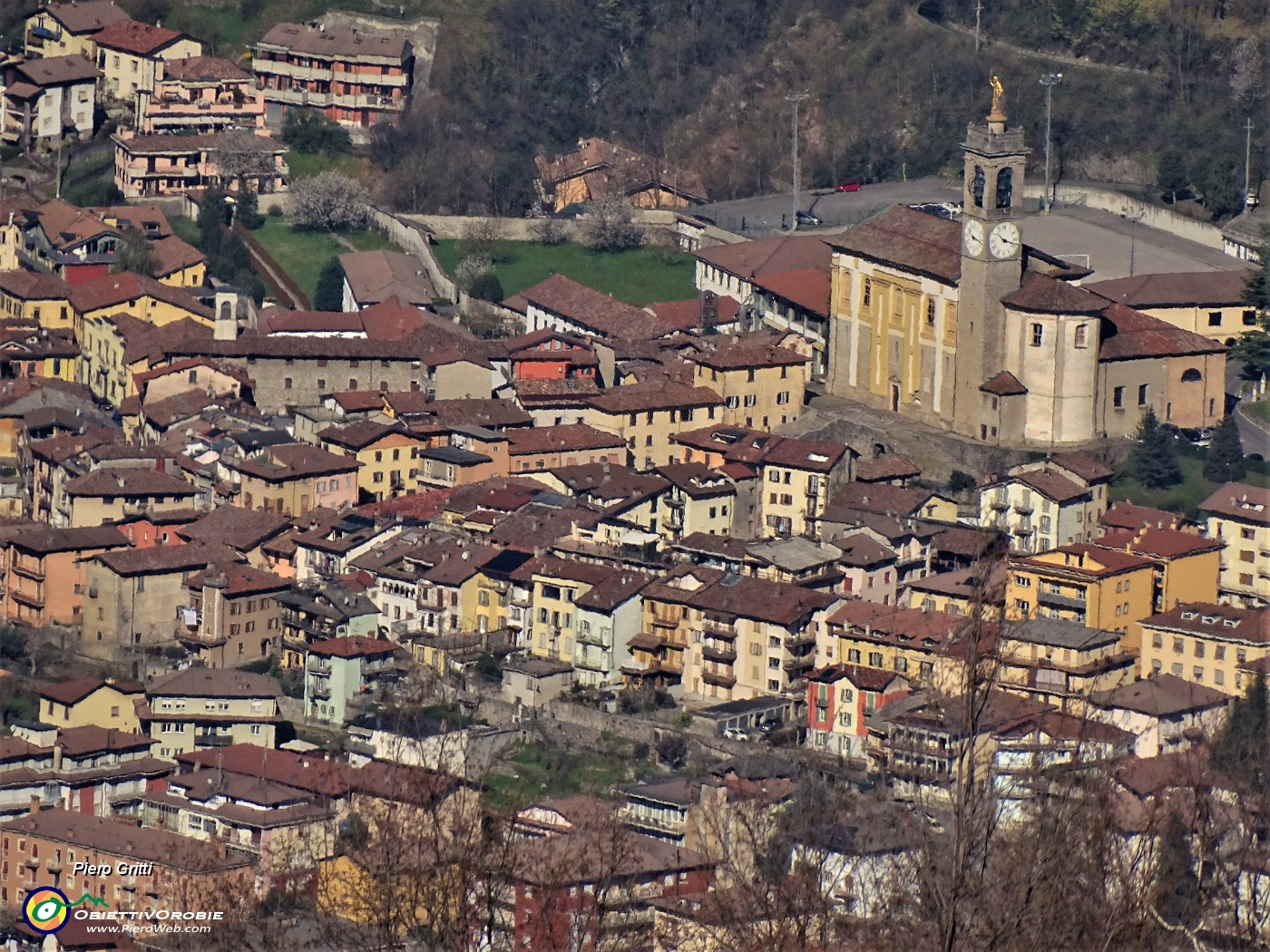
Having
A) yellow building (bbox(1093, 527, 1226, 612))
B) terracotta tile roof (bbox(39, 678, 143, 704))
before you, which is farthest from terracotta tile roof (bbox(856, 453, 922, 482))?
terracotta tile roof (bbox(39, 678, 143, 704))

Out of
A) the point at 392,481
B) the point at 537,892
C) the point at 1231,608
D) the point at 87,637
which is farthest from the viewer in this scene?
the point at 392,481

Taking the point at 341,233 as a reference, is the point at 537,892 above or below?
above

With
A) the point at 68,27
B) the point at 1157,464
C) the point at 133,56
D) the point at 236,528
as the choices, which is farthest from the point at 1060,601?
the point at 68,27

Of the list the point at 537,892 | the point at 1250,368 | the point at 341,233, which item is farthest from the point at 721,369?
the point at 537,892

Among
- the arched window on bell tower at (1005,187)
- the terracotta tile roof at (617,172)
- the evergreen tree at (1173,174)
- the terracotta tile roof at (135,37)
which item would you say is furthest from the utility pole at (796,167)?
the terracotta tile roof at (135,37)

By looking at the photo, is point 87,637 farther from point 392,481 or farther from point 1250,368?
point 1250,368

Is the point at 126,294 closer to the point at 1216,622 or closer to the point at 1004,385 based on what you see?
the point at 1004,385

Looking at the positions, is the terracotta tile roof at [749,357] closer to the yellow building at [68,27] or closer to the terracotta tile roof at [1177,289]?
the terracotta tile roof at [1177,289]
